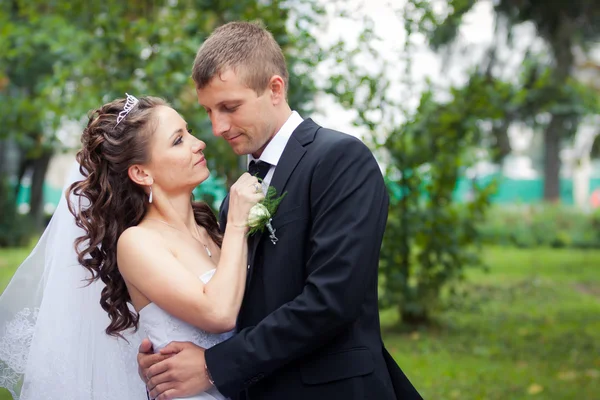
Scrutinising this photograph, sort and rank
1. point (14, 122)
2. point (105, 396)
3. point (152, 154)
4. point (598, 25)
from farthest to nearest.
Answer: point (14, 122)
point (598, 25)
point (105, 396)
point (152, 154)

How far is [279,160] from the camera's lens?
2.57 m

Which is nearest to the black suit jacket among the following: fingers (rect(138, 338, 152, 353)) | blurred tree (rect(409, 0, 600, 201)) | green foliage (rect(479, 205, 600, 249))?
fingers (rect(138, 338, 152, 353))

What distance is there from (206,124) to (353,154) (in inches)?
178

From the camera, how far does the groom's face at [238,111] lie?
2477 millimetres

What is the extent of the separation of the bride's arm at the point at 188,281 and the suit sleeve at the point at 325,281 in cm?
14

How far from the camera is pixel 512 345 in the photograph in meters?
8.44

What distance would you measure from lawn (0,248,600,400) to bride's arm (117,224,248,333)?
4.24 metres

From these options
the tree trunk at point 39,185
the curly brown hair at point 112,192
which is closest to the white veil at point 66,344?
the curly brown hair at point 112,192

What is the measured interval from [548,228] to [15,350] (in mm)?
20483

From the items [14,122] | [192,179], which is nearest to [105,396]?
[192,179]

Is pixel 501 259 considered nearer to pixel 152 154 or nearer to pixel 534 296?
pixel 534 296

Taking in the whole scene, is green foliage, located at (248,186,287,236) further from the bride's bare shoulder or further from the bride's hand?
the bride's bare shoulder

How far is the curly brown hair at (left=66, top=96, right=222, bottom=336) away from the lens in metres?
2.83

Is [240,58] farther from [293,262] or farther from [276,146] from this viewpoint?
[293,262]
